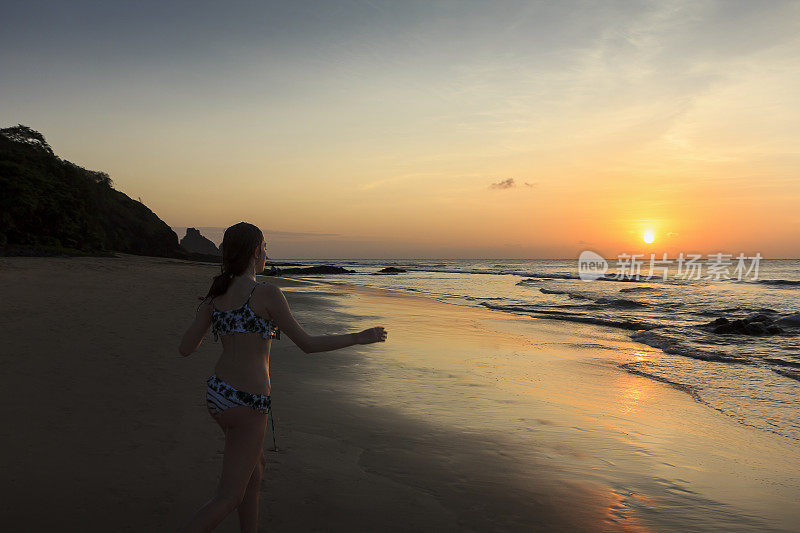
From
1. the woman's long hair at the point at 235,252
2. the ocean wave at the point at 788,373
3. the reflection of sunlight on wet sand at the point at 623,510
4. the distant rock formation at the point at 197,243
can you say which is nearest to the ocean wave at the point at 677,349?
the ocean wave at the point at 788,373

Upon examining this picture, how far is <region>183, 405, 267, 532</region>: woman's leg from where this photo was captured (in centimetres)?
277

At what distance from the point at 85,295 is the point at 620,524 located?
51.4ft

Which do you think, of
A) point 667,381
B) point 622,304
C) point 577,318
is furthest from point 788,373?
point 622,304

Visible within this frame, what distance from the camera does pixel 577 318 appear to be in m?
20.7

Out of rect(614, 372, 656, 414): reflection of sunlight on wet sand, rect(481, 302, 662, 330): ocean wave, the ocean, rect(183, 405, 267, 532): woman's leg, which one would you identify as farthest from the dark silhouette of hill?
rect(183, 405, 267, 532): woman's leg

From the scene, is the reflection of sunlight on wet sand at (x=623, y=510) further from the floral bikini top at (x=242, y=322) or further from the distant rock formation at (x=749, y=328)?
the distant rock formation at (x=749, y=328)

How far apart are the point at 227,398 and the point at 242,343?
0.31m

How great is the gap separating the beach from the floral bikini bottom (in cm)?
A: 120

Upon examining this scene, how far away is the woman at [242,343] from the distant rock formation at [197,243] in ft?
531

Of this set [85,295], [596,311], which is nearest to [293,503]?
[85,295]

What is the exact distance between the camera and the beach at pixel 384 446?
3.81m

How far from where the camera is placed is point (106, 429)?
500 centimetres

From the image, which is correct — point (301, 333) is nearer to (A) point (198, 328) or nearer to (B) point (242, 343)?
(B) point (242, 343)

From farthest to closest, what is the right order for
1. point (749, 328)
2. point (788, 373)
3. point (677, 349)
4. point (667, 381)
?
1. point (749, 328)
2. point (677, 349)
3. point (788, 373)
4. point (667, 381)
